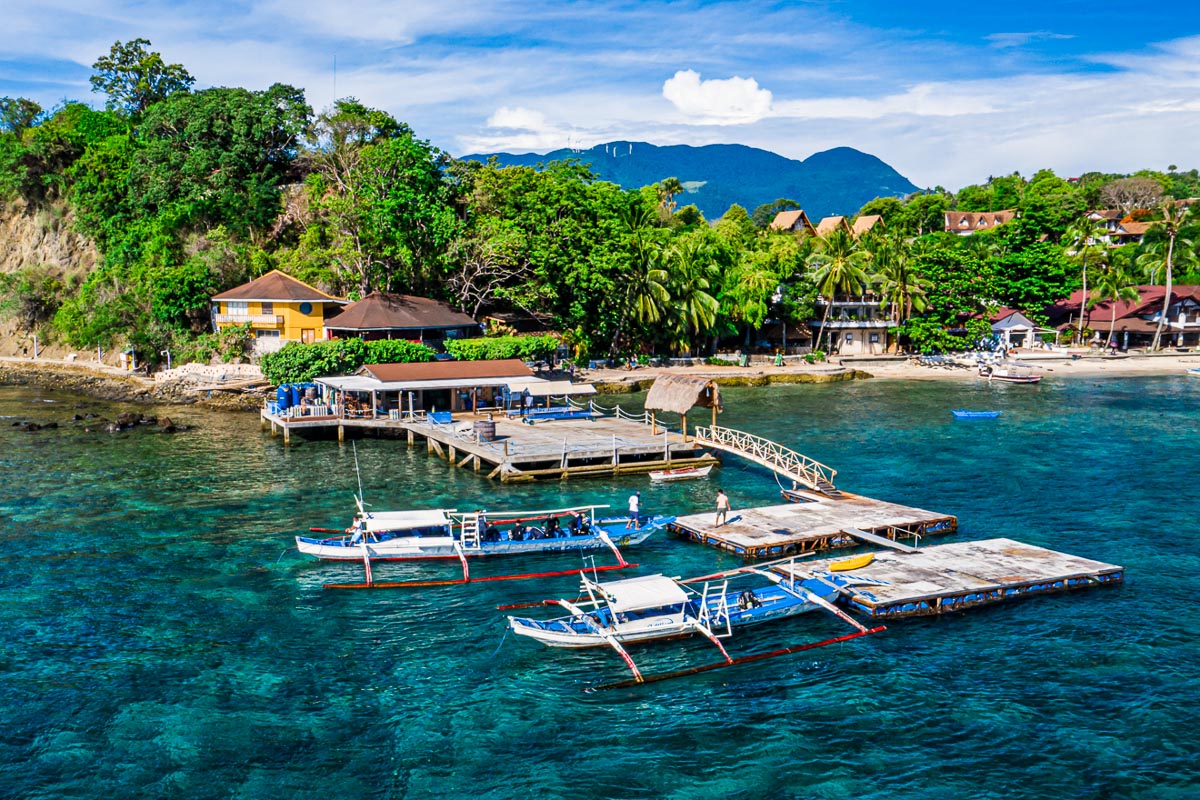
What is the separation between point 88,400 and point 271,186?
32.4m

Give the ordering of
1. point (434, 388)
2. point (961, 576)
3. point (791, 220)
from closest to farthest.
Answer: point (961, 576) < point (434, 388) < point (791, 220)

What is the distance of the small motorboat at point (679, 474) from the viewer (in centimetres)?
5009

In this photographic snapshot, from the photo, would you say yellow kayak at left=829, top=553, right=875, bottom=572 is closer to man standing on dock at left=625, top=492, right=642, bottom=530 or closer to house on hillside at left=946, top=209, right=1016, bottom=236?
man standing on dock at left=625, top=492, right=642, bottom=530

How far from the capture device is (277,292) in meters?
79.9

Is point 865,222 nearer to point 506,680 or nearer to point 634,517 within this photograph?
point 634,517

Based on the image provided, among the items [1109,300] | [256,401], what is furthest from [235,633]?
[1109,300]

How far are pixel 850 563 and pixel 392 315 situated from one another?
5012 centimetres

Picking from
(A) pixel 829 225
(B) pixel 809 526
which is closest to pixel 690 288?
(B) pixel 809 526

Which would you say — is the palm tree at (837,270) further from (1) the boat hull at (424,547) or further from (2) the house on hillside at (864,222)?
(1) the boat hull at (424,547)

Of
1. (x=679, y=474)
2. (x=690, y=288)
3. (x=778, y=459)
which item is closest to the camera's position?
(x=778, y=459)

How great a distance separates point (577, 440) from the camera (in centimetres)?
5347

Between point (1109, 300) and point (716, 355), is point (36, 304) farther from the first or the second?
point (1109, 300)

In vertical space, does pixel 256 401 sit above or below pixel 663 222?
below

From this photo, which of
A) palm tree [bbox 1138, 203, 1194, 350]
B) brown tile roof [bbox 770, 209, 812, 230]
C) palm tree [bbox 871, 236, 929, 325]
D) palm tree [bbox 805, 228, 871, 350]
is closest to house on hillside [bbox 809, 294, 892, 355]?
palm tree [bbox 805, 228, 871, 350]
